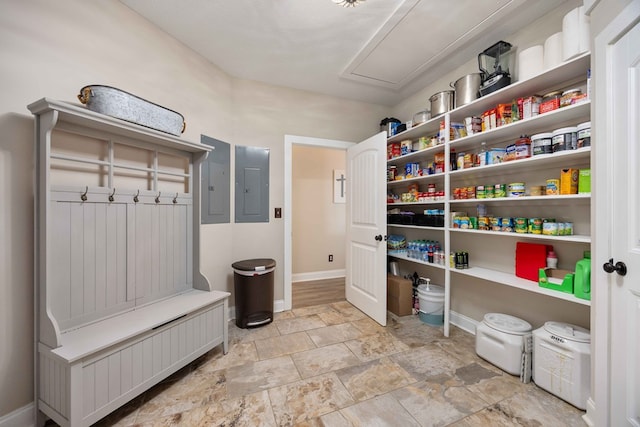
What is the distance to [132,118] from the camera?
4.96 ft

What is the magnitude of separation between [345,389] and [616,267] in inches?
62.2

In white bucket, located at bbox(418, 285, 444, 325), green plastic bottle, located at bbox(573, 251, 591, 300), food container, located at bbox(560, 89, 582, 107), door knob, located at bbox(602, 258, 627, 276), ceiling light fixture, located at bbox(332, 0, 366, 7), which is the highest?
Answer: ceiling light fixture, located at bbox(332, 0, 366, 7)

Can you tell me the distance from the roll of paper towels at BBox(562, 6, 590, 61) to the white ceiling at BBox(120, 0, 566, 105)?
37 centimetres

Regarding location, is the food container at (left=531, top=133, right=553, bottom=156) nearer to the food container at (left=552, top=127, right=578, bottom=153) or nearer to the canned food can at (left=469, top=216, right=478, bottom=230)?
the food container at (left=552, top=127, right=578, bottom=153)

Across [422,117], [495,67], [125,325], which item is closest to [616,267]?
[495,67]

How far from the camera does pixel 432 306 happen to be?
255cm

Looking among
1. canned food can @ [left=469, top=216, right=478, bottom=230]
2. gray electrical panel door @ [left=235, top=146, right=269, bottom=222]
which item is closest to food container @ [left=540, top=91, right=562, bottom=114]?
canned food can @ [left=469, top=216, right=478, bottom=230]

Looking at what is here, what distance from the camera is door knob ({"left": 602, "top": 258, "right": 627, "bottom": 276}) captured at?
1.09 metres

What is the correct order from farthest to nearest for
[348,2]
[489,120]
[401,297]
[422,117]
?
[401,297] < [422,117] < [489,120] < [348,2]

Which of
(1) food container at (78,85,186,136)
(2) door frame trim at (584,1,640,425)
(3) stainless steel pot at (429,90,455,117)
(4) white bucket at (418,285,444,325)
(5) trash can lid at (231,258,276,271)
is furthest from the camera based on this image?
(4) white bucket at (418,285,444,325)

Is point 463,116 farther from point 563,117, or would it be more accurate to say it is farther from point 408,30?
point 408,30

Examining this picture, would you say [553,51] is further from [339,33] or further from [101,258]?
[101,258]

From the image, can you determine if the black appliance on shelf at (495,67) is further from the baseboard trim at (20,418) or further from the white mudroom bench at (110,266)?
the baseboard trim at (20,418)

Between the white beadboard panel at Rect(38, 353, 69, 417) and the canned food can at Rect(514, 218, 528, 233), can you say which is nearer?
the white beadboard panel at Rect(38, 353, 69, 417)
